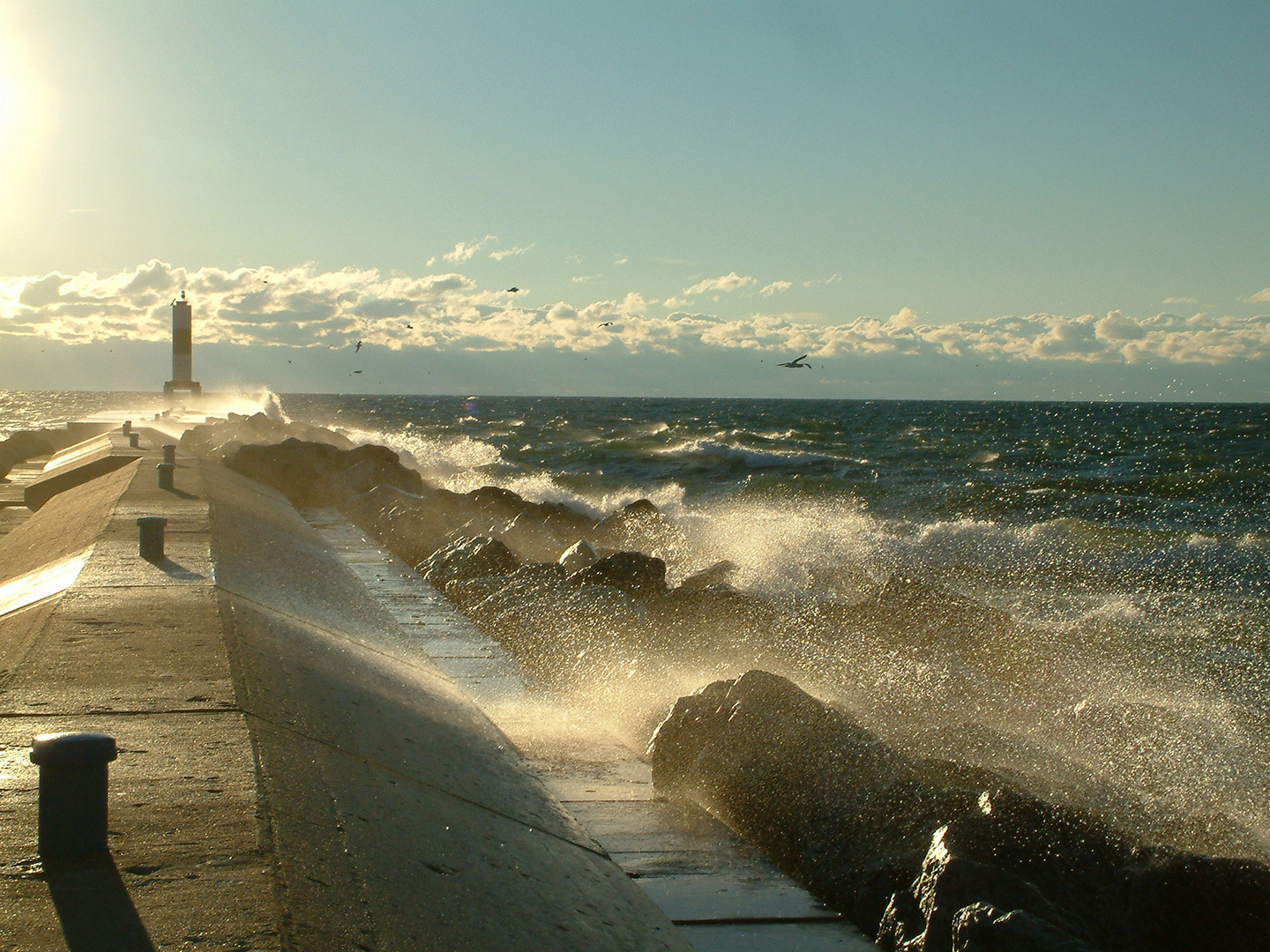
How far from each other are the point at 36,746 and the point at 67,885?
30 cm

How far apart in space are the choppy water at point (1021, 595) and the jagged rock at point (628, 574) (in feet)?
3.68

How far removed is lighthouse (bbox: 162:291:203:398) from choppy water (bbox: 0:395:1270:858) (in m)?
17.4

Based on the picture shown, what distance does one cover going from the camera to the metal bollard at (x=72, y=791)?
224 centimetres

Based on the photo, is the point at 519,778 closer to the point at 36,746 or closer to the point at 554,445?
the point at 36,746

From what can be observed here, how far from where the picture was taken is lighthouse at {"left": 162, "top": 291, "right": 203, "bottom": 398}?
4553 cm

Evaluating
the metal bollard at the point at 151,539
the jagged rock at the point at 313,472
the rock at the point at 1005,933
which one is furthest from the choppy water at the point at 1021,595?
the jagged rock at the point at 313,472

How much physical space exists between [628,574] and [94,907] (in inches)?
260

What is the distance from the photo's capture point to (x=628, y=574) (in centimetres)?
862

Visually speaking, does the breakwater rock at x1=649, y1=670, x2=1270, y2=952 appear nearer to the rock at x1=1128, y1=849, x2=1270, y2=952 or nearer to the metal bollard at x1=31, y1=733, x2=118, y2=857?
the rock at x1=1128, y1=849, x2=1270, y2=952

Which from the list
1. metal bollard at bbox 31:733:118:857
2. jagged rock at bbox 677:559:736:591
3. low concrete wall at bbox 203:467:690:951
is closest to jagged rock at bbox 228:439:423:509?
jagged rock at bbox 677:559:736:591

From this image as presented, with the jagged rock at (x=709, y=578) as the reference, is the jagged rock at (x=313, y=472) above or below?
above

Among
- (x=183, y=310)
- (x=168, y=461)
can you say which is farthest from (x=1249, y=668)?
(x=183, y=310)

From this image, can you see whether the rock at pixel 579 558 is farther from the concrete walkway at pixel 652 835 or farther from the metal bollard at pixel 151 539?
the metal bollard at pixel 151 539

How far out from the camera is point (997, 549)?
15.2 metres
